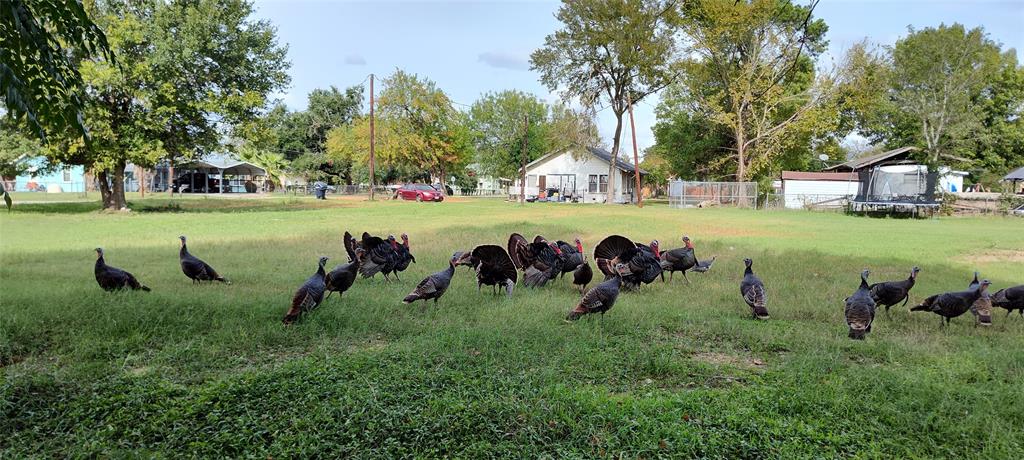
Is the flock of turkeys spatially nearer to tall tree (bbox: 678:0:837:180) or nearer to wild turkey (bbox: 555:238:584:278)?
wild turkey (bbox: 555:238:584:278)

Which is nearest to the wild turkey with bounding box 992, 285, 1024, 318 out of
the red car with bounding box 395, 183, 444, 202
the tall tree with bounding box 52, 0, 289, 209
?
the tall tree with bounding box 52, 0, 289, 209

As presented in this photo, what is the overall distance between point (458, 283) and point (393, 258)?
42.9 inches

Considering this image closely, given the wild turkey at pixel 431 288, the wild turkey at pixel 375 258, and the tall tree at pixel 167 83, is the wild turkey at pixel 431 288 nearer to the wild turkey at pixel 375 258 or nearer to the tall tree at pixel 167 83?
the wild turkey at pixel 375 258

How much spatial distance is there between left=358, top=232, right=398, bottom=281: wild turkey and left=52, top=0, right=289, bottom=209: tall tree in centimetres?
1977

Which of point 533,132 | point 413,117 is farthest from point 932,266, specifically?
point 533,132

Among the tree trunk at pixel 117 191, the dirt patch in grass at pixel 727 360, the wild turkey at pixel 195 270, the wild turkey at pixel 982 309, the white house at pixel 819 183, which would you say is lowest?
the dirt patch in grass at pixel 727 360

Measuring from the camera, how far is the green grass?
3770mm

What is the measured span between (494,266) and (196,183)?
2502 inches

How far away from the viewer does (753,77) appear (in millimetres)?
40594

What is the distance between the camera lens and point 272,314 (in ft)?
21.8

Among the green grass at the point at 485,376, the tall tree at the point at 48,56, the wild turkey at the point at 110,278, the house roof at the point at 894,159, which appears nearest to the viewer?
the tall tree at the point at 48,56

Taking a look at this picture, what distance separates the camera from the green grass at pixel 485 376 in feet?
12.4

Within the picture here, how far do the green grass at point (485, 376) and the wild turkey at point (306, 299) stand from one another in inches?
6.0

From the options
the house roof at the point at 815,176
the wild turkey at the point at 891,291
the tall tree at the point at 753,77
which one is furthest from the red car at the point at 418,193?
the wild turkey at the point at 891,291
